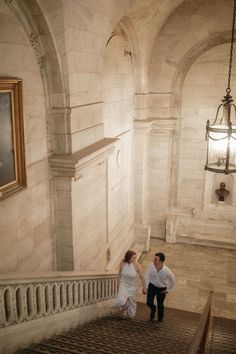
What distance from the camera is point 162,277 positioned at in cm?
575

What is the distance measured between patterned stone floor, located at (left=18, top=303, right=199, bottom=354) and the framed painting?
1.86 m

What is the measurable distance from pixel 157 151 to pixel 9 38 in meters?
7.30

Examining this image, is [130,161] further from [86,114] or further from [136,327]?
[136,327]

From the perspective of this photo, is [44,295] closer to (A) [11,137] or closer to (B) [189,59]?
(A) [11,137]

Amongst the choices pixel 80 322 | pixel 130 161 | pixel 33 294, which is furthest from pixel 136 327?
pixel 130 161

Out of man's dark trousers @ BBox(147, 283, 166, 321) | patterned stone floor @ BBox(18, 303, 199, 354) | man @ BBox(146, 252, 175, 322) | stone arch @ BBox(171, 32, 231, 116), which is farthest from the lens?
stone arch @ BBox(171, 32, 231, 116)

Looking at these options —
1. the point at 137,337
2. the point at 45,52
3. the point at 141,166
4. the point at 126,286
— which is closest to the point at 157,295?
the point at 126,286

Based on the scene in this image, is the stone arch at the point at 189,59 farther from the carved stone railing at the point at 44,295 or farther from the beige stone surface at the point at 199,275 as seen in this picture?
the carved stone railing at the point at 44,295

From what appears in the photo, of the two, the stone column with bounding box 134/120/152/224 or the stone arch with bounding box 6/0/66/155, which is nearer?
the stone arch with bounding box 6/0/66/155

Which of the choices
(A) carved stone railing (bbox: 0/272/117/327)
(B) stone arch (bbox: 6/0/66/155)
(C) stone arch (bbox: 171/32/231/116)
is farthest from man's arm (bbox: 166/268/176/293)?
(C) stone arch (bbox: 171/32/231/116)

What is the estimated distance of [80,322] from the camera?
5.41 meters

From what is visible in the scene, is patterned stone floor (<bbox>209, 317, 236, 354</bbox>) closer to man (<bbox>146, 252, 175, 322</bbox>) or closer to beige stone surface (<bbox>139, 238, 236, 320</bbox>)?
man (<bbox>146, 252, 175, 322</bbox>)

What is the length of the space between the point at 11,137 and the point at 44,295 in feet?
6.49

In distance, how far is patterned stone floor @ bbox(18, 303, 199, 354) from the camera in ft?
13.1
